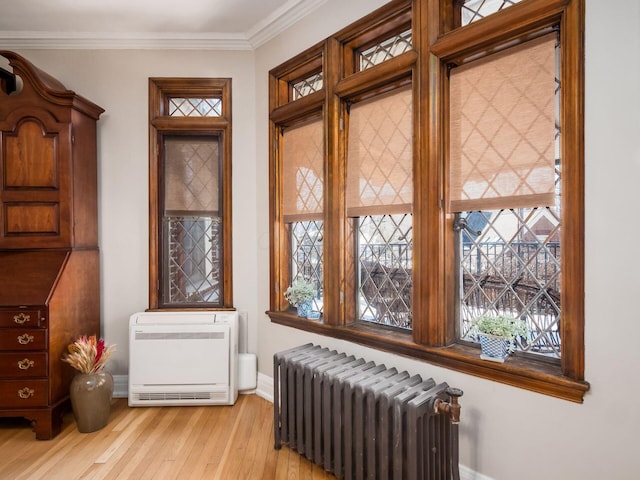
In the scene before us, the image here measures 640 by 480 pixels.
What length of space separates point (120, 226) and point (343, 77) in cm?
223

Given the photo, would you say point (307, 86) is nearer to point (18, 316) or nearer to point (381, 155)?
point (381, 155)

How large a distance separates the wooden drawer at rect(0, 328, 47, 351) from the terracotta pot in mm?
341

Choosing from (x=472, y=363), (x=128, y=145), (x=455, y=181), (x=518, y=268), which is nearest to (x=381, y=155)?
(x=455, y=181)

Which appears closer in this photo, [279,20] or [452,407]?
[452,407]

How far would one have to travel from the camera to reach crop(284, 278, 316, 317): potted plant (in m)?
2.68

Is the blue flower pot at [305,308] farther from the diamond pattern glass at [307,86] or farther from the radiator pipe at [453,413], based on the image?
the diamond pattern glass at [307,86]

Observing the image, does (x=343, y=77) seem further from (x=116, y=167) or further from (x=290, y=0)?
(x=116, y=167)

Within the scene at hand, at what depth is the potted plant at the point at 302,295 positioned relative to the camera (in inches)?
106

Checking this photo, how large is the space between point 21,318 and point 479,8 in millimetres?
3316

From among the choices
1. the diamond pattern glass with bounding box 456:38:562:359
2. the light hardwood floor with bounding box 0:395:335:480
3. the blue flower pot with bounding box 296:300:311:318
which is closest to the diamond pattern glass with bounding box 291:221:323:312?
the blue flower pot with bounding box 296:300:311:318

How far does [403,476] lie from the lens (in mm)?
1713

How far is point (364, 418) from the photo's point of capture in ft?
6.08

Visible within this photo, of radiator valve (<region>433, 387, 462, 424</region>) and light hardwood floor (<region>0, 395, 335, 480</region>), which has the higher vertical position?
radiator valve (<region>433, 387, 462, 424</region>)

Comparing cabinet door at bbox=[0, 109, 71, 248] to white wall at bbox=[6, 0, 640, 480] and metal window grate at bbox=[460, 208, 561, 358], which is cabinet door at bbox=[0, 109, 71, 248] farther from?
metal window grate at bbox=[460, 208, 561, 358]
